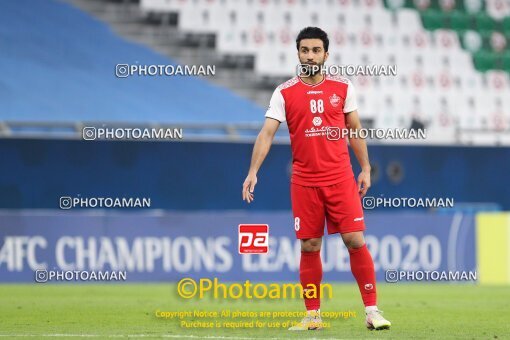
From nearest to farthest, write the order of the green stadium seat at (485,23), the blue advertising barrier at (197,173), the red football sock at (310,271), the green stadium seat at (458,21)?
the red football sock at (310,271) → the blue advertising barrier at (197,173) → the green stadium seat at (458,21) → the green stadium seat at (485,23)

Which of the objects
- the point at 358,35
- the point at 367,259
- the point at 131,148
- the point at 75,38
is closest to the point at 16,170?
the point at 131,148

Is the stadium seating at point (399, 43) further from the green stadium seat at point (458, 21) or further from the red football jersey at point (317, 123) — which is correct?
the red football jersey at point (317, 123)

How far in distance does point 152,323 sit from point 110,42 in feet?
32.0

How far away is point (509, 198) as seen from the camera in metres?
17.8

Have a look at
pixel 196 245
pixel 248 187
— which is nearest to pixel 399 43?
pixel 196 245

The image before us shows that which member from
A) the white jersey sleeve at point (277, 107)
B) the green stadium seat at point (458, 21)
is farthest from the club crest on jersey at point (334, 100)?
the green stadium seat at point (458, 21)

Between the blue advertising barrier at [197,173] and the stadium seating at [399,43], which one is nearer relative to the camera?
the blue advertising barrier at [197,173]

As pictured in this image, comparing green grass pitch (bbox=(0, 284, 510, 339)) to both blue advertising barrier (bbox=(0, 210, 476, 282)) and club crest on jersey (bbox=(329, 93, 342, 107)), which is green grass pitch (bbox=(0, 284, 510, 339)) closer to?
blue advertising barrier (bbox=(0, 210, 476, 282))

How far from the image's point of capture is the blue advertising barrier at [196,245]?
14.7 m

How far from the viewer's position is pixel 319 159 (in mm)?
7527

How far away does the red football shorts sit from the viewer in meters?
7.55

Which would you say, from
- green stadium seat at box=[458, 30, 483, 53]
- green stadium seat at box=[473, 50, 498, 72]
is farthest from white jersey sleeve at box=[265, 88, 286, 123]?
green stadium seat at box=[458, 30, 483, 53]

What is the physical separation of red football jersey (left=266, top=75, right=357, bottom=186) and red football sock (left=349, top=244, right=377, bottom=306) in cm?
51

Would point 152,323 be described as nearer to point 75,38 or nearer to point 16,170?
point 16,170
